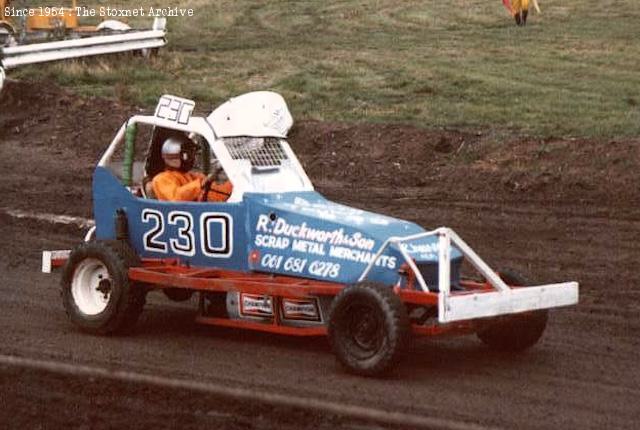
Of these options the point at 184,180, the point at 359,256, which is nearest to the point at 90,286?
the point at 184,180

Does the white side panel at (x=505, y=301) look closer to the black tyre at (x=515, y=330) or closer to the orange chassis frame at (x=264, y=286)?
the orange chassis frame at (x=264, y=286)

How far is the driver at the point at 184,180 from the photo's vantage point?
10125 mm

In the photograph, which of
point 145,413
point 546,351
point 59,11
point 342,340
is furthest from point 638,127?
point 59,11

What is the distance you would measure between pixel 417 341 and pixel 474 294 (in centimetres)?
152

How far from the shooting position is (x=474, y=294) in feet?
28.2

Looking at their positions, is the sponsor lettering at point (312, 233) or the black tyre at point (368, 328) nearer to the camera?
the black tyre at point (368, 328)

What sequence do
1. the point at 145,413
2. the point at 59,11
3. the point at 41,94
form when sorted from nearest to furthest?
the point at 145,413, the point at 41,94, the point at 59,11

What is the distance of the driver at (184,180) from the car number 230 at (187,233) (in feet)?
0.53

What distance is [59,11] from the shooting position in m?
27.6

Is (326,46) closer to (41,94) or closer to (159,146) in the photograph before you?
(41,94)

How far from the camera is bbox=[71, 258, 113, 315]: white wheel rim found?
10227mm

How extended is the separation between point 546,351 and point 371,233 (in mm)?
1520

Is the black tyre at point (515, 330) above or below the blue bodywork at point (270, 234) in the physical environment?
below

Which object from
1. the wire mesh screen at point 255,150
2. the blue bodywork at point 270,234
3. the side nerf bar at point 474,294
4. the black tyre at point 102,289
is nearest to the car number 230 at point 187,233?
the blue bodywork at point 270,234
